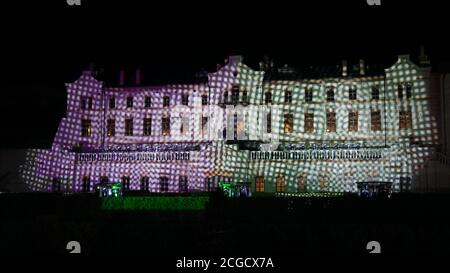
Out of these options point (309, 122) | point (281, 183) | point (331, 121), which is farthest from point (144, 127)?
point (331, 121)

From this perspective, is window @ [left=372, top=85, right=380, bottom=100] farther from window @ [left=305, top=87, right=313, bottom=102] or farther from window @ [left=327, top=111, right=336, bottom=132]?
window @ [left=305, top=87, right=313, bottom=102]

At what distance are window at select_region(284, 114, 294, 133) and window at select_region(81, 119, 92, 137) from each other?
17.9 m

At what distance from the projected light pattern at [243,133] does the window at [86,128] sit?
9cm

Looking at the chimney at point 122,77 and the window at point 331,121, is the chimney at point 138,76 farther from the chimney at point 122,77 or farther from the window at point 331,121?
the window at point 331,121

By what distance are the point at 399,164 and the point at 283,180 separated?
848cm

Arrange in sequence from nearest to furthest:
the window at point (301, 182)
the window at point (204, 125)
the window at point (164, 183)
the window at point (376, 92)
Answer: the window at point (301, 182) → the window at point (164, 183) → the window at point (376, 92) → the window at point (204, 125)

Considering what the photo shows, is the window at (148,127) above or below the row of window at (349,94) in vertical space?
below

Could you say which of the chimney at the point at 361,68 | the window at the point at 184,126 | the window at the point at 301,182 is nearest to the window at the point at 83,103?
the window at the point at 184,126

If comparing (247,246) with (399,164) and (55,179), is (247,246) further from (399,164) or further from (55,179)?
(55,179)

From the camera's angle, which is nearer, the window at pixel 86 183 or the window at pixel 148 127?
the window at pixel 86 183

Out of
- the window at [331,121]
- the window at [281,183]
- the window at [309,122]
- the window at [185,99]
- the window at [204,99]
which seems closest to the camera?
the window at [281,183]

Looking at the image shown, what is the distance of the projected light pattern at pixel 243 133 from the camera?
132 feet

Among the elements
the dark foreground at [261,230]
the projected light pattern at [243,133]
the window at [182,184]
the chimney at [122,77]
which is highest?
the chimney at [122,77]

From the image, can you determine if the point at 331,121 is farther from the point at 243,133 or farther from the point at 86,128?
the point at 86,128
